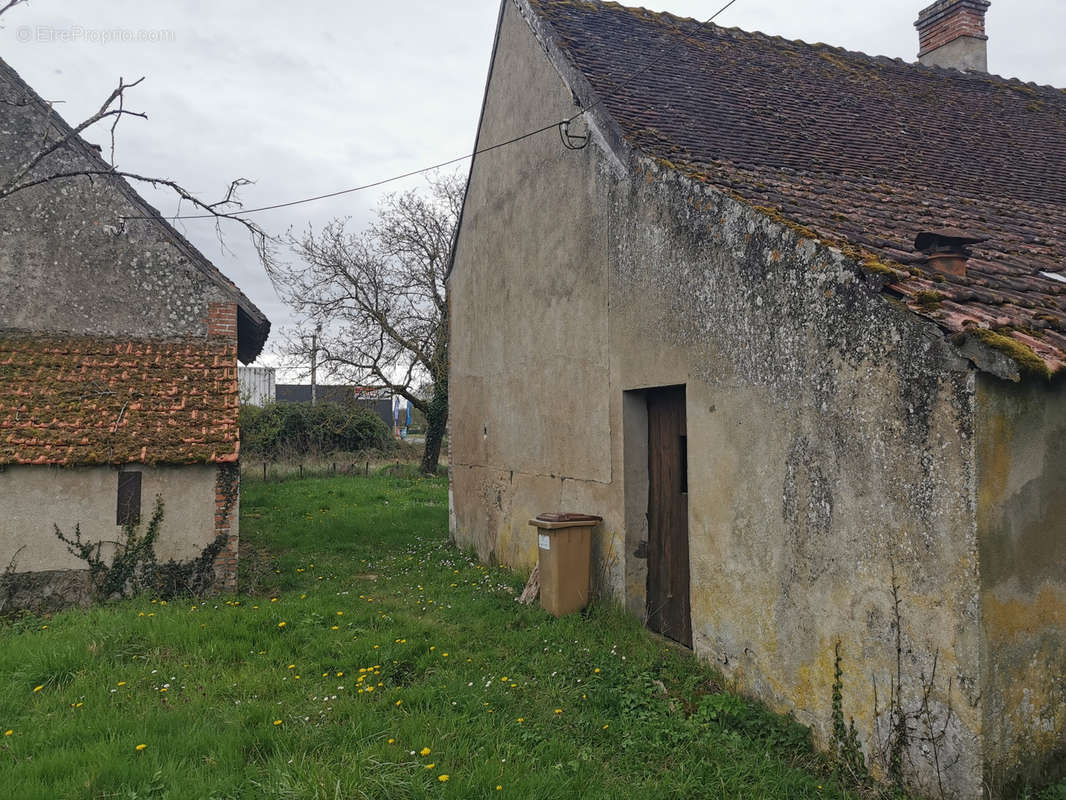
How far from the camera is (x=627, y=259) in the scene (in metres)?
6.61

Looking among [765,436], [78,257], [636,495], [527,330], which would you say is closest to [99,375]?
[78,257]

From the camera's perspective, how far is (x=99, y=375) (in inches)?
336

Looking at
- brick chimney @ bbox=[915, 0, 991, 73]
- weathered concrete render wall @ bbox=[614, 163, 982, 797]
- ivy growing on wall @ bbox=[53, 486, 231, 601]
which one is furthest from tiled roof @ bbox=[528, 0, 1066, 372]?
ivy growing on wall @ bbox=[53, 486, 231, 601]

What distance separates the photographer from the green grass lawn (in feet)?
12.9

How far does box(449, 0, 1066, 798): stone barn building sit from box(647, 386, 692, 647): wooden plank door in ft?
0.10

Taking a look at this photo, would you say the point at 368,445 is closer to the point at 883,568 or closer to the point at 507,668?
the point at 507,668

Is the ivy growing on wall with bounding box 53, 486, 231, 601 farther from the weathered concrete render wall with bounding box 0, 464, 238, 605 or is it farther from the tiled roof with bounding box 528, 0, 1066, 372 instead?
the tiled roof with bounding box 528, 0, 1066, 372

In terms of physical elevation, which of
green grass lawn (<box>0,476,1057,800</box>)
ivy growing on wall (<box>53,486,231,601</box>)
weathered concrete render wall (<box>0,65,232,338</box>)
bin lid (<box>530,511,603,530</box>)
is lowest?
green grass lawn (<box>0,476,1057,800</box>)

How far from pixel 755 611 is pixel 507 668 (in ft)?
6.77

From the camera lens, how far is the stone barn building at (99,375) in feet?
25.2

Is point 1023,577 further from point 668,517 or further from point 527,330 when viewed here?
point 527,330

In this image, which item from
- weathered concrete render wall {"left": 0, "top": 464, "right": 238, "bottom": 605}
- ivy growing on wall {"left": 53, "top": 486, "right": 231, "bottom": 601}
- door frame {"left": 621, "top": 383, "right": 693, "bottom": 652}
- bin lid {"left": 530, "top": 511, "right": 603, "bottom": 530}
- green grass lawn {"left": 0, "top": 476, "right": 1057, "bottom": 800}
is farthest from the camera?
ivy growing on wall {"left": 53, "top": 486, "right": 231, "bottom": 601}

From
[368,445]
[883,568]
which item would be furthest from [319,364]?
[883,568]

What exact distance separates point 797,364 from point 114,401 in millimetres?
7600
